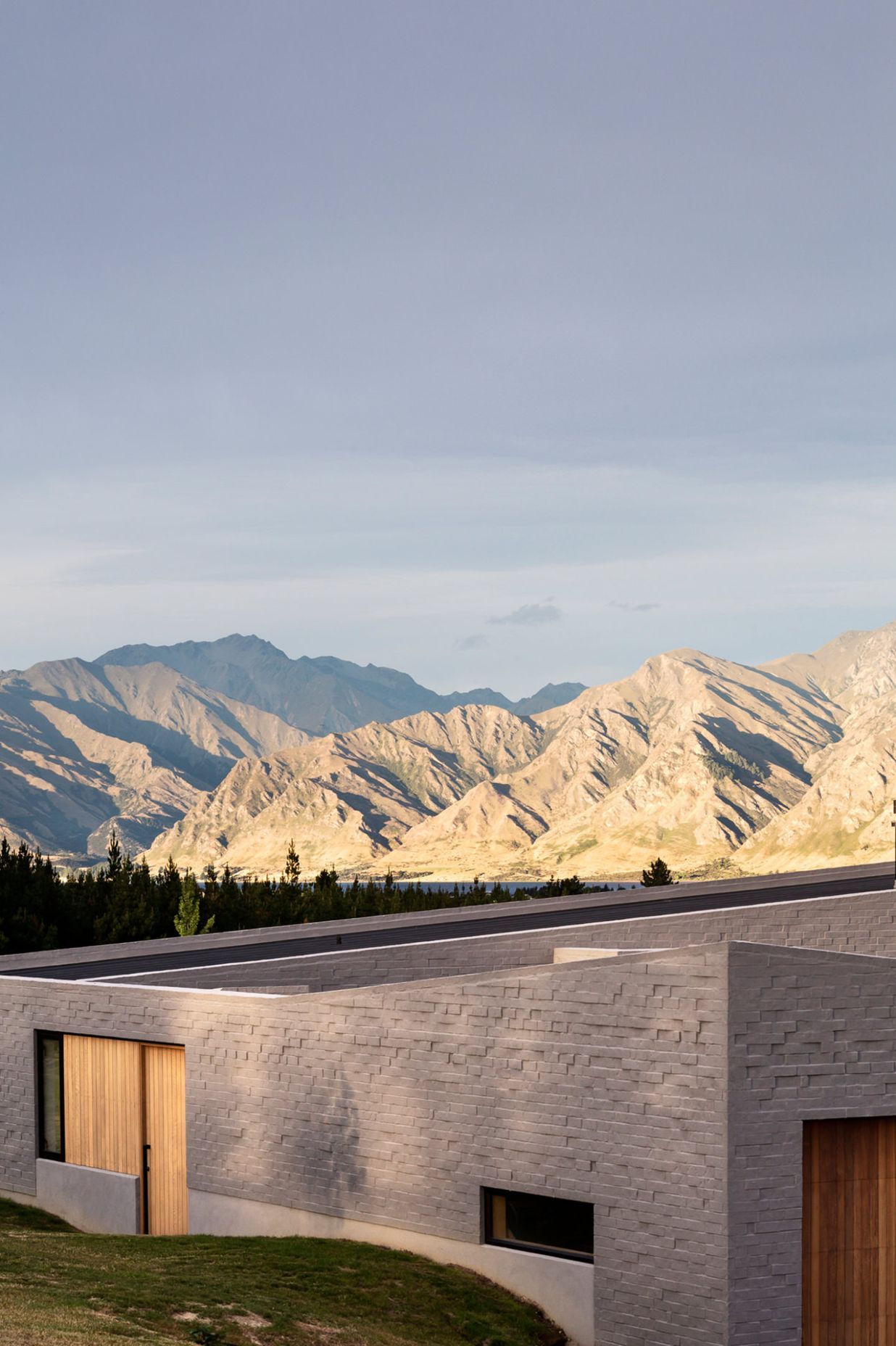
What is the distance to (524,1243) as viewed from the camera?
50.0ft

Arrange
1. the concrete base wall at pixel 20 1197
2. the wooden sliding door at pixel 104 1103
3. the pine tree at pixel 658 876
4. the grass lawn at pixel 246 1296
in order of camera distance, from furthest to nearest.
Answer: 1. the pine tree at pixel 658 876
2. the concrete base wall at pixel 20 1197
3. the wooden sliding door at pixel 104 1103
4. the grass lawn at pixel 246 1296

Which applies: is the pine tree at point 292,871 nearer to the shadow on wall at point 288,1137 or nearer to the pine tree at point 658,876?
the pine tree at point 658,876

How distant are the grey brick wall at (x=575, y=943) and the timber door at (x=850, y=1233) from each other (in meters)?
7.84

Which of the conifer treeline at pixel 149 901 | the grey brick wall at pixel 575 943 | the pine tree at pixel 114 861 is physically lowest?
the conifer treeline at pixel 149 901

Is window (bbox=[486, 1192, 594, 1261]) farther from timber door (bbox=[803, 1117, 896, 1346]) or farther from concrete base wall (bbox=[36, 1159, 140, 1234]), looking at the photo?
concrete base wall (bbox=[36, 1159, 140, 1234])

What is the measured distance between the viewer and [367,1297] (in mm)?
14312

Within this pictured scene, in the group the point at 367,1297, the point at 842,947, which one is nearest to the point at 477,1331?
the point at 367,1297

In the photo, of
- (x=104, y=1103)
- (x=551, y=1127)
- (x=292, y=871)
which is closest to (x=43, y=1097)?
(x=104, y=1103)

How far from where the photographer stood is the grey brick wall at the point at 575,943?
21.8 meters

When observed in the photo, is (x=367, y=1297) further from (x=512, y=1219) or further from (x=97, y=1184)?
(x=97, y=1184)

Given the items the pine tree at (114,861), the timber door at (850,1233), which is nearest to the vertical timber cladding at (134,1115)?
the timber door at (850,1233)

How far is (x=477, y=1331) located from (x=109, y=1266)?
4.00m

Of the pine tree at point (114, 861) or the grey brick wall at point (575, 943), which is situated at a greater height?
the grey brick wall at point (575, 943)

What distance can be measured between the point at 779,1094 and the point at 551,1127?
103 inches
